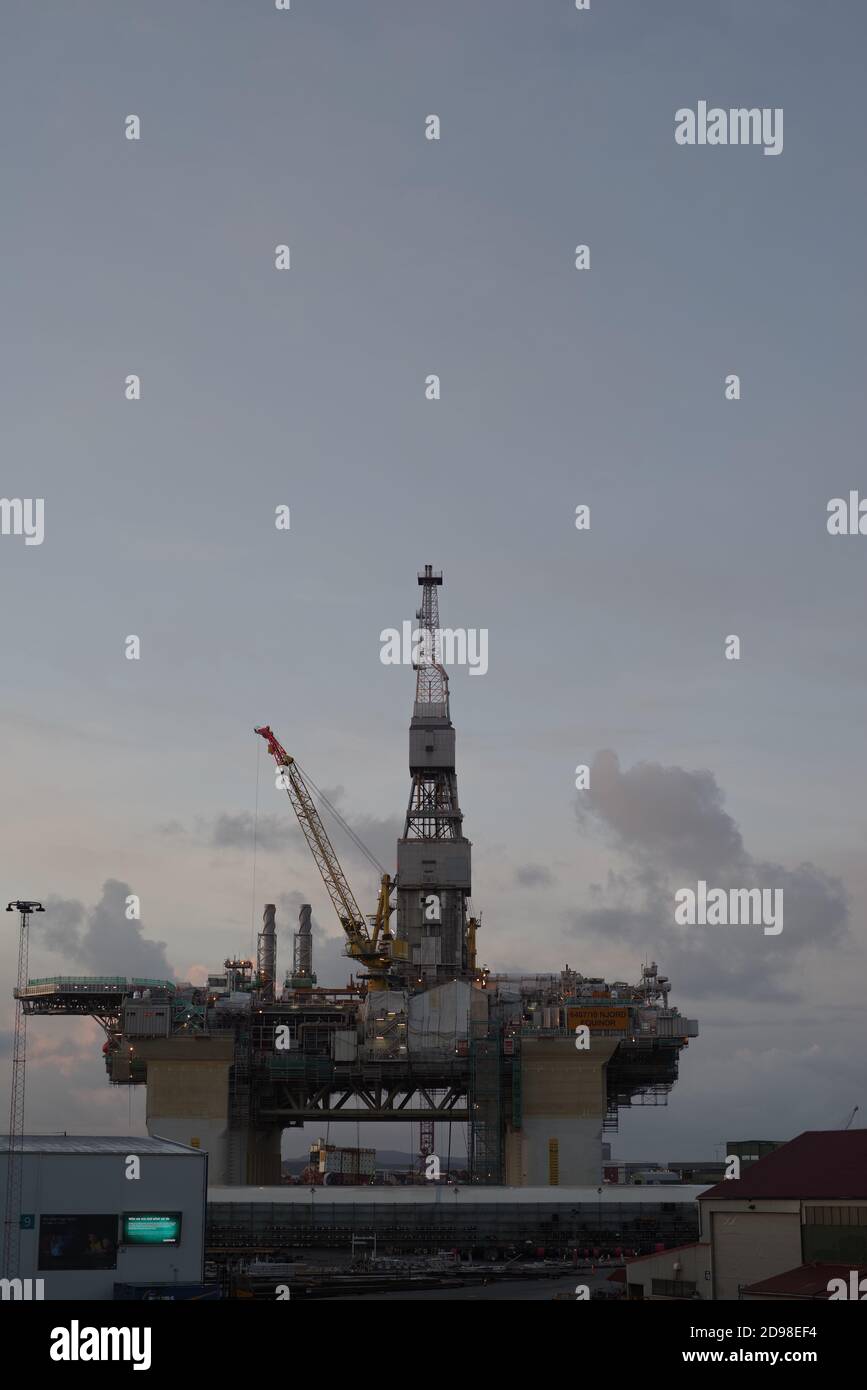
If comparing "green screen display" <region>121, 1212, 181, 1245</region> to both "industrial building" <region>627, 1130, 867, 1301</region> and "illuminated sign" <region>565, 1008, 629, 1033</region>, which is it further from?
"illuminated sign" <region>565, 1008, 629, 1033</region>

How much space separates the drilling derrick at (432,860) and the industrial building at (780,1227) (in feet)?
257

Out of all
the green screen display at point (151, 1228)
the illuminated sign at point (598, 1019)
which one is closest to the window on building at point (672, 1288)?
the green screen display at point (151, 1228)

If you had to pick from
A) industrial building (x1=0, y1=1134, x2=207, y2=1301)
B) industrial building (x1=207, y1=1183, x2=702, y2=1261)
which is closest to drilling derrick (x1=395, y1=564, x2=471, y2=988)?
industrial building (x1=207, y1=1183, x2=702, y2=1261)

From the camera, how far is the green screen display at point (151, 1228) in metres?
70.4

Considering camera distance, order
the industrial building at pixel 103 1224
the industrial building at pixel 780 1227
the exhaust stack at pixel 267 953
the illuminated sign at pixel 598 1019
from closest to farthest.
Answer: the industrial building at pixel 780 1227, the industrial building at pixel 103 1224, the illuminated sign at pixel 598 1019, the exhaust stack at pixel 267 953

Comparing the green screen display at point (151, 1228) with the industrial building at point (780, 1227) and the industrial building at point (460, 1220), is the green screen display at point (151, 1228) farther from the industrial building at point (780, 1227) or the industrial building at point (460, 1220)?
the industrial building at point (460, 1220)

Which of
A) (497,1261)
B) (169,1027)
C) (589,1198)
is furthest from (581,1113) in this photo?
(169,1027)

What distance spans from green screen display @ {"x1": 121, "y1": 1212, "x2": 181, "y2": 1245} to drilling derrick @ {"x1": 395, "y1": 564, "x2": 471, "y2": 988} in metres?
76.6

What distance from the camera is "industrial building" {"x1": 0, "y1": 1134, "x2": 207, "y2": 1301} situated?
228 ft

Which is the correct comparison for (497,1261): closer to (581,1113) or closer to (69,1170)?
(581,1113)

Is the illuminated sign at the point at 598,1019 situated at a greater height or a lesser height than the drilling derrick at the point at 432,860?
lesser

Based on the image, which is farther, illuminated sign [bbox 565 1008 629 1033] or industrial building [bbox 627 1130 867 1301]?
illuminated sign [bbox 565 1008 629 1033]
